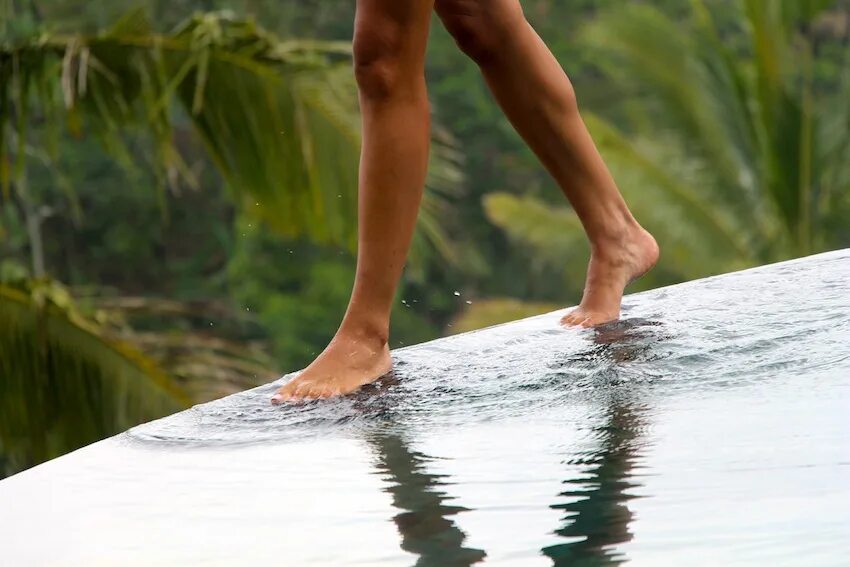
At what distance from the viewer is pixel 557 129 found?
221 cm

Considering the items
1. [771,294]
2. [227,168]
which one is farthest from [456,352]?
[227,168]

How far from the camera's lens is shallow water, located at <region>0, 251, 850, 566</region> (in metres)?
1.21

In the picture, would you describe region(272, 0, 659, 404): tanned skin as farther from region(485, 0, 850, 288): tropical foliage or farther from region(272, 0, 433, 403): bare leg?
region(485, 0, 850, 288): tropical foliage

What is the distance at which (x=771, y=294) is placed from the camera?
90.7 inches

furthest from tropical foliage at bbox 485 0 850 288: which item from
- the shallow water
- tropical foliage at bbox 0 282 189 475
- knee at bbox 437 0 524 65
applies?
the shallow water

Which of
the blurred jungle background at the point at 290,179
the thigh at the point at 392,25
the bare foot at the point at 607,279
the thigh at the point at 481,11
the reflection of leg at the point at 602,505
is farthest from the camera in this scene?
the blurred jungle background at the point at 290,179

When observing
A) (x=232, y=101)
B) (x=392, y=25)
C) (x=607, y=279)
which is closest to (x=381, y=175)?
(x=392, y=25)

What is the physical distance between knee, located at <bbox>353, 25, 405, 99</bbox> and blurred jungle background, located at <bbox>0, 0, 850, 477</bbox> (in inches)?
101

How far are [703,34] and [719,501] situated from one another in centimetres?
936

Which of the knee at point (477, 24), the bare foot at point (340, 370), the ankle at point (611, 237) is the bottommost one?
the bare foot at point (340, 370)

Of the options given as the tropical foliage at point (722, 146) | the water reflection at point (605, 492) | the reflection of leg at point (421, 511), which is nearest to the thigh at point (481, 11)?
the water reflection at point (605, 492)

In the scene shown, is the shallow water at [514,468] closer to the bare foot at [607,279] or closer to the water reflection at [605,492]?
the water reflection at [605,492]

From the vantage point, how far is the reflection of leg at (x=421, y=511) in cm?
120

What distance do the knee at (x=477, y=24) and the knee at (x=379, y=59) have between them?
21 centimetres
